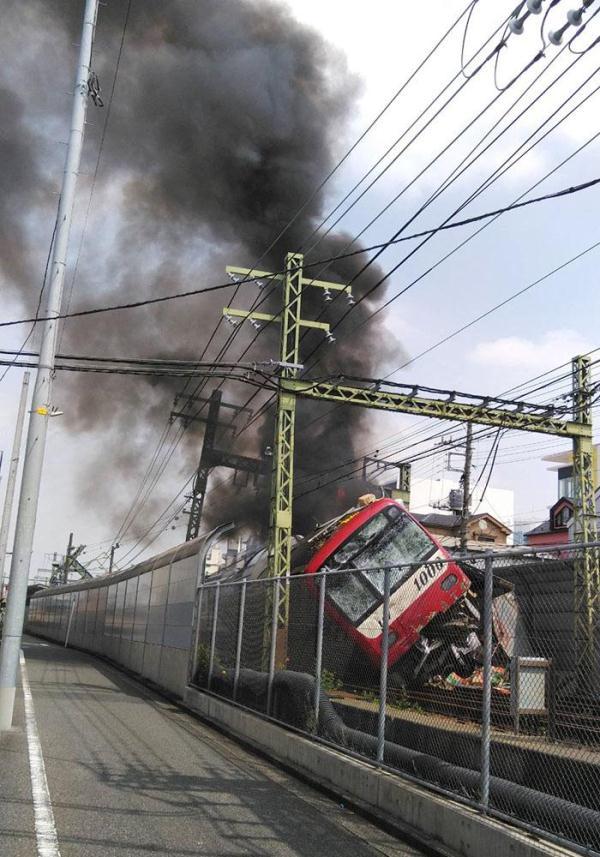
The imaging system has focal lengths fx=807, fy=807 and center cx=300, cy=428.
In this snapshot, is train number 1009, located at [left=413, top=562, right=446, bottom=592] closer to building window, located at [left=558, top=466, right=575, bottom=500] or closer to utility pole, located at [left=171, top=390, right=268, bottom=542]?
utility pole, located at [left=171, top=390, right=268, bottom=542]

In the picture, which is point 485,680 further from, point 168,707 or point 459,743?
point 168,707

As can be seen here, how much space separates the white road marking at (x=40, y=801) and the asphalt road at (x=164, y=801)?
0.17 feet

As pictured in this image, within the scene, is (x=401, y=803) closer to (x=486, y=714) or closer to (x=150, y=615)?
(x=486, y=714)

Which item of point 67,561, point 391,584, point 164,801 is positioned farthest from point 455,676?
point 67,561

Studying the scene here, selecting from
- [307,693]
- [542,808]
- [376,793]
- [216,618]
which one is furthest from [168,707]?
[542,808]

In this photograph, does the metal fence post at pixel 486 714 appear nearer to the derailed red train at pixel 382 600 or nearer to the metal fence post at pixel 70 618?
the derailed red train at pixel 382 600

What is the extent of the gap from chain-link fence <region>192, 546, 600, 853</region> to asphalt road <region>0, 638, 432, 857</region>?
0.70 metres

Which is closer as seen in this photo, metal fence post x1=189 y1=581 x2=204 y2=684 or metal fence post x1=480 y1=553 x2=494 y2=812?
metal fence post x1=480 y1=553 x2=494 y2=812

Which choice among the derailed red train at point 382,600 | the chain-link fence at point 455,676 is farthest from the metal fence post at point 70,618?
the chain-link fence at point 455,676

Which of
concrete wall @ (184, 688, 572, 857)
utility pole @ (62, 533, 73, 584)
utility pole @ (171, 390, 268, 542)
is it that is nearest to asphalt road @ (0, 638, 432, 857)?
concrete wall @ (184, 688, 572, 857)

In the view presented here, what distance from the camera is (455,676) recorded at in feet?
25.0

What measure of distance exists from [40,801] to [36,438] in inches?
221

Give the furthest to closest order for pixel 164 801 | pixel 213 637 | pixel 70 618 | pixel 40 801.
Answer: pixel 70 618
pixel 213 637
pixel 164 801
pixel 40 801

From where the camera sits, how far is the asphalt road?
513 centimetres
